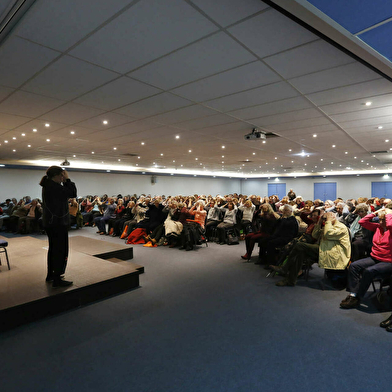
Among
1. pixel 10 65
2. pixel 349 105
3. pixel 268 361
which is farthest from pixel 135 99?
pixel 268 361

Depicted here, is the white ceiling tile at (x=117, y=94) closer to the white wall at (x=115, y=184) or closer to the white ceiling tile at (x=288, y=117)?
the white ceiling tile at (x=288, y=117)

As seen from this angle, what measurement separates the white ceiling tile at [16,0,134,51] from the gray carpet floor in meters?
3.16

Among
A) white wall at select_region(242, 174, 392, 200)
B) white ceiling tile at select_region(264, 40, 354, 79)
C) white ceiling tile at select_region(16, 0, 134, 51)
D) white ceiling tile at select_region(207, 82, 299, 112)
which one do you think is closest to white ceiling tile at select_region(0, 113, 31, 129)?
white ceiling tile at select_region(16, 0, 134, 51)

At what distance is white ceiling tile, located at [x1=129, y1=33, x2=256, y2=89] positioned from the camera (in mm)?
2822

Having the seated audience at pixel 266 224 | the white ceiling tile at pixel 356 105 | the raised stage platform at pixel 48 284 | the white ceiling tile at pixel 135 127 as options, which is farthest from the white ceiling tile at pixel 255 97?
the raised stage platform at pixel 48 284

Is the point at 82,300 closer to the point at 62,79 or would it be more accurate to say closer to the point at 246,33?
the point at 62,79

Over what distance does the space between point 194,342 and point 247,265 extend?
9.82 ft

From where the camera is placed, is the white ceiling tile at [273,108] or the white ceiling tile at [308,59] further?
the white ceiling tile at [273,108]

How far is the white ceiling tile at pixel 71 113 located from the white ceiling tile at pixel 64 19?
2.23 meters

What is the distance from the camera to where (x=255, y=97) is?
4441 mm

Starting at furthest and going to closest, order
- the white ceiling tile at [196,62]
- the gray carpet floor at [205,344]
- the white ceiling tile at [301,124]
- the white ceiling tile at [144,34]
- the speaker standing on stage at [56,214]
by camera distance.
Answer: the white ceiling tile at [301,124], the speaker standing on stage at [56,214], the white ceiling tile at [196,62], the white ceiling tile at [144,34], the gray carpet floor at [205,344]

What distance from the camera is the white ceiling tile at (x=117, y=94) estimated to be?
12.9 feet

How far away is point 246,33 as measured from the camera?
259cm

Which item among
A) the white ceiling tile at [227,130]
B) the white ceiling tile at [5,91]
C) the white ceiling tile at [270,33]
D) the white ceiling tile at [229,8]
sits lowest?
the white ceiling tile at [229,8]
